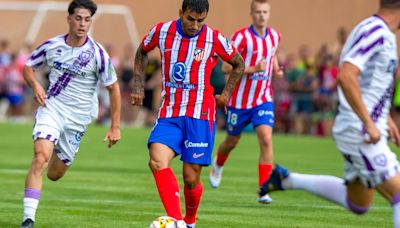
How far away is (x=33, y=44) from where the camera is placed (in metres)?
37.2

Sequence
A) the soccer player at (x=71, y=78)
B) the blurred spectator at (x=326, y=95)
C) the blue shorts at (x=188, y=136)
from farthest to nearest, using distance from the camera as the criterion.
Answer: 1. the blurred spectator at (x=326, y=95)
2. the soccer player at (x=71, y=78)
3. the blue shorts at (x=188, y=136)

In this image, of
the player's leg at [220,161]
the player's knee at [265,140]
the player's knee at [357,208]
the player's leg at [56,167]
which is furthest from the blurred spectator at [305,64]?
the player's knee at [357,208]

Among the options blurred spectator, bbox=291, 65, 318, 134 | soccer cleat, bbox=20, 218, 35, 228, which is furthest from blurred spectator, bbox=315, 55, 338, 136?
soccer cleat, bbox=20, 218, 35, 228

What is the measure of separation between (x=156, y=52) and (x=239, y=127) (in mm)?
22662

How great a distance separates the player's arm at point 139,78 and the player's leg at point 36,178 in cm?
94

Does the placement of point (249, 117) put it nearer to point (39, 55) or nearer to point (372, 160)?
point (39, 55)

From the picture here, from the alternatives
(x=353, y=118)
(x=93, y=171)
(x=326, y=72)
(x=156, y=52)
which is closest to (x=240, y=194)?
(x=93, y=171)

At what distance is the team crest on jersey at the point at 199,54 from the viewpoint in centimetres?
1005

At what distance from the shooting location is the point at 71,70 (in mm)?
10781

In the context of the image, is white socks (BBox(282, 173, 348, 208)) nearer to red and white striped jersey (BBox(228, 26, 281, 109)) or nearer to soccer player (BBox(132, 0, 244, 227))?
soccer player (BBox(132, 0, 244, 227))

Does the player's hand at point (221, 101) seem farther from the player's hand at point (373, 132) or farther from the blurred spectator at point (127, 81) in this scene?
the blurred spectator at point (127, 81)

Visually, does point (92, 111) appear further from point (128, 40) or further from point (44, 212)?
point (128, 40)

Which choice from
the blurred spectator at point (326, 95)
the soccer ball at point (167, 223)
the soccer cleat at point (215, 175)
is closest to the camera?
the soccer ball at point (167, 223)

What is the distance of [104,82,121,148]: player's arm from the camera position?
10.4 metres
